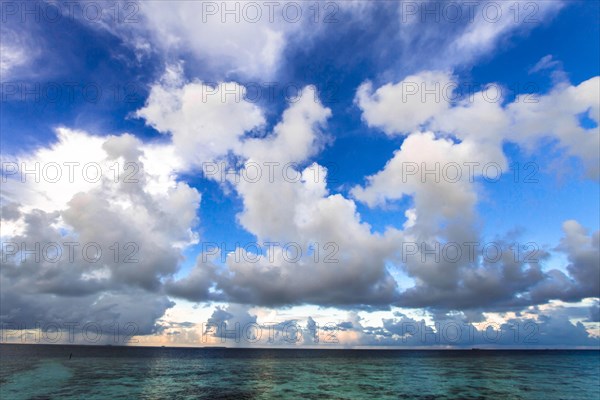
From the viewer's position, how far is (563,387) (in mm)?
72625

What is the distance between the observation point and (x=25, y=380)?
7494 centimetres

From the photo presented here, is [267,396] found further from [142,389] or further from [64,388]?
[64,388]

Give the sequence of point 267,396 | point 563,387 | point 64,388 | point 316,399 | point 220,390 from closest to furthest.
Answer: point 316,399
point 267,396
point 64,388
point 220,390
point 563,387

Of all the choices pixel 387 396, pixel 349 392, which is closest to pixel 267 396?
pixel 349 392

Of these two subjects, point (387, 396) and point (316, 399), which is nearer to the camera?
point (316, 399)

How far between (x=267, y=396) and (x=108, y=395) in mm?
25663

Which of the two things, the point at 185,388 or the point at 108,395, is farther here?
the point at 185,388

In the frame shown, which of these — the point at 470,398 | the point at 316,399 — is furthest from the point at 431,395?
the point at 316,399

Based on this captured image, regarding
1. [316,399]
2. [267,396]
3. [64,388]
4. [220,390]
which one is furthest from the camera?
[220,390]

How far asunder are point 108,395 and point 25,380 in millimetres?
30773

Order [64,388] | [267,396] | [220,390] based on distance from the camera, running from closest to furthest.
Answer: [267,396] < [64,388] < [220,390]

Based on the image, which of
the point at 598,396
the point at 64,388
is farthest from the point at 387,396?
the point at 64,388

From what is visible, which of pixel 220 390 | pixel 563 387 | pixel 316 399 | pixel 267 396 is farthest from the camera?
pixel 563 387

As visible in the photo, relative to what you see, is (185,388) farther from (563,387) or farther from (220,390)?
(563,387)
